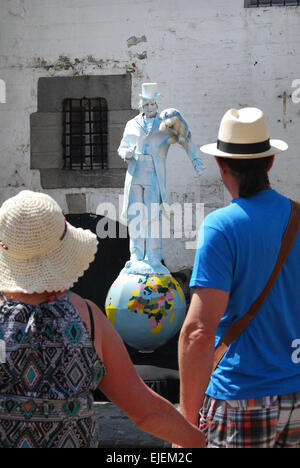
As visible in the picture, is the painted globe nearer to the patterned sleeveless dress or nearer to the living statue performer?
the living statue performer

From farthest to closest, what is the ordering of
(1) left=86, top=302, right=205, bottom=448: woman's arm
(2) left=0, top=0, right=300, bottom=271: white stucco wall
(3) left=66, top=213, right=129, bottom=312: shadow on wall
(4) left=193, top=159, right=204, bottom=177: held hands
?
(2) left=0, top=0, right=300, bottom=271: white stucco wall → (3) left=66, top=213, right=129, bottom=312: shadow on wall → (4) left=193, top=159, right=204, bottom=177: held hands → (1) left=86, top=302, right=205, bottom=448: woman's arm

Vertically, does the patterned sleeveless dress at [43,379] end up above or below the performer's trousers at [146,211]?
above

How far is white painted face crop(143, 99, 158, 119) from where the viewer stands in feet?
19.6

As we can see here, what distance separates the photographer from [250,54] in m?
8.34

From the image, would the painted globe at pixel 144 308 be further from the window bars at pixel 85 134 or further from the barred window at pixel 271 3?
the barred window at pixel 271 3

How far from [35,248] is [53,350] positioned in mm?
266

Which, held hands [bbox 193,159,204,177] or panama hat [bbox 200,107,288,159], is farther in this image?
held hands [bbox 193,159,204,177]

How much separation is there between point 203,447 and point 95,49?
24.3 feet

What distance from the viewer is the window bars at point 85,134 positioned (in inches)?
346

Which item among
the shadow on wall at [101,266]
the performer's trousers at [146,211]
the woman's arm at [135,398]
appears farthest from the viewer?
the shadow on wall at [101,266]

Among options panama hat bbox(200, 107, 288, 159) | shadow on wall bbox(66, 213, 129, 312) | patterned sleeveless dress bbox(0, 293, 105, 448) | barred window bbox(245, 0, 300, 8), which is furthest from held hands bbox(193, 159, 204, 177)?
patterned sleeveless dress bbox(0, 293, 105, 448)

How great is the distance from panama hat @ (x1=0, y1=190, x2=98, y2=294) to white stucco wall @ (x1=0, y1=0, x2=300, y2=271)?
6555 mm

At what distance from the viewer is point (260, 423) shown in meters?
1.89

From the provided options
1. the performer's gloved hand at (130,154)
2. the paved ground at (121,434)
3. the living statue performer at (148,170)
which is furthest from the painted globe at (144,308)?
the performer's gloved hand at (130,154)
